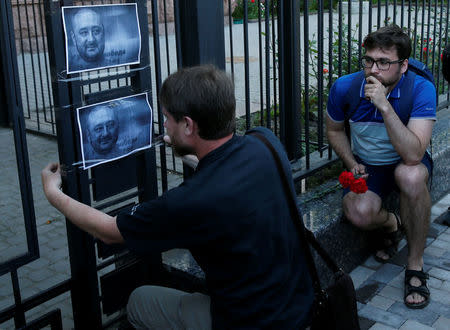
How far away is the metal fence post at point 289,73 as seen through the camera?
Result: 13.2 ft

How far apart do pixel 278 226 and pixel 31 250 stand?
3.79ft

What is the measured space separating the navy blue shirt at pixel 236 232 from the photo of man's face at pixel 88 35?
2.51 ft

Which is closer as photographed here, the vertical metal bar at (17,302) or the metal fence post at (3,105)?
the vertical metal bar at (17,302)

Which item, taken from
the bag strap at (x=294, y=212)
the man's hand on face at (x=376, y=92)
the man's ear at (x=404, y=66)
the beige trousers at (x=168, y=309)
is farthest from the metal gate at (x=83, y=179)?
the man's ear at (x=404, y=66)

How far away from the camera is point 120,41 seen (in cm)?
276

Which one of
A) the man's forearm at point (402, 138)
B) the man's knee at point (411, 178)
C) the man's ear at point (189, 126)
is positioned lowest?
the man's knee at point (411, 178)

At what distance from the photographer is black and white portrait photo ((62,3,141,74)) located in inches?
101

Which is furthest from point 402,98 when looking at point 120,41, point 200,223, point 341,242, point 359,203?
point 200,223

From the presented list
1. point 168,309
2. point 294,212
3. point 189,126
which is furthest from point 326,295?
point 189,126

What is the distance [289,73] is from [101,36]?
70.0 inches

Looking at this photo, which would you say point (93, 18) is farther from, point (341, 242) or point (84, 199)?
point (341, 242)

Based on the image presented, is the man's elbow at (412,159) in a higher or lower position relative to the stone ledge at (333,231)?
higher

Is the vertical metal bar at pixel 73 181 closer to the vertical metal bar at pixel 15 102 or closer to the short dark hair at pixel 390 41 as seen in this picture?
the vertical metal bar at pixel 15 102

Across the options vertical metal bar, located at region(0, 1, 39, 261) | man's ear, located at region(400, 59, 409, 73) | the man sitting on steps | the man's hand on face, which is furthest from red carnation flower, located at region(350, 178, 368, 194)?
vertical metal bar, located at region(0, 1, 39, 261)
